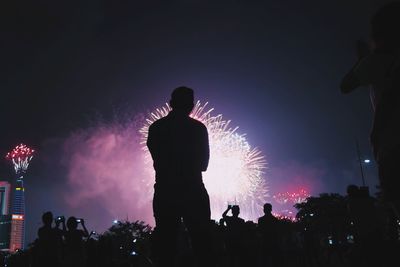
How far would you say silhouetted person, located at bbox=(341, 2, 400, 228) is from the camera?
7.57ft

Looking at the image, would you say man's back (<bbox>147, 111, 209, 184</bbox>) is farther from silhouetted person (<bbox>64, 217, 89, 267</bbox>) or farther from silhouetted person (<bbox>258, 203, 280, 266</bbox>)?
silhouetted person (<bbox>258, 203, 280, 266</bbox>)

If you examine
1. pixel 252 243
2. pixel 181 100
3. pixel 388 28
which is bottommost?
pixel 252 243

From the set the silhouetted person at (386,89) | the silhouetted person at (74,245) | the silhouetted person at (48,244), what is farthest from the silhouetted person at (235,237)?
the silhouetted person at (386,89)

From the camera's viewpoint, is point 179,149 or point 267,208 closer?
point 179,149

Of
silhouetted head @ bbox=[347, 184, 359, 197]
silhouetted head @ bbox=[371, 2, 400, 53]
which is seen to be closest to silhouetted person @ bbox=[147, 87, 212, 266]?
silhouetted head @ bbox=[371, 2, 400, 53]

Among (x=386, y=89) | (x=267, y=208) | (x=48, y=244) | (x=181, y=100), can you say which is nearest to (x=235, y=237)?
(x=267, y=208)

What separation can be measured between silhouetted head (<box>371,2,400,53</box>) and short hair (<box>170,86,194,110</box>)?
1883 mm

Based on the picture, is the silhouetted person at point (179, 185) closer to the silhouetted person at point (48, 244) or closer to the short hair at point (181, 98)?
the short hair at point (181, 98)

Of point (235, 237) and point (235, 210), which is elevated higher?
point (235, 210)

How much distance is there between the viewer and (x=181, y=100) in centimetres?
385

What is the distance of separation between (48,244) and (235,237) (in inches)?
149

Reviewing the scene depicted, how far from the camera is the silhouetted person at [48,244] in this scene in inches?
263

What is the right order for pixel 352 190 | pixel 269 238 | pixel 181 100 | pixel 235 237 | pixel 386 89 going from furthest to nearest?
1. pixel 235 237
2. pixel 269 238
3. pixel 352 190
4. pixel 181 100
5. pixel 386 89

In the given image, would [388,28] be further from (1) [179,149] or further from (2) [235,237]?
(2) [235,237]
